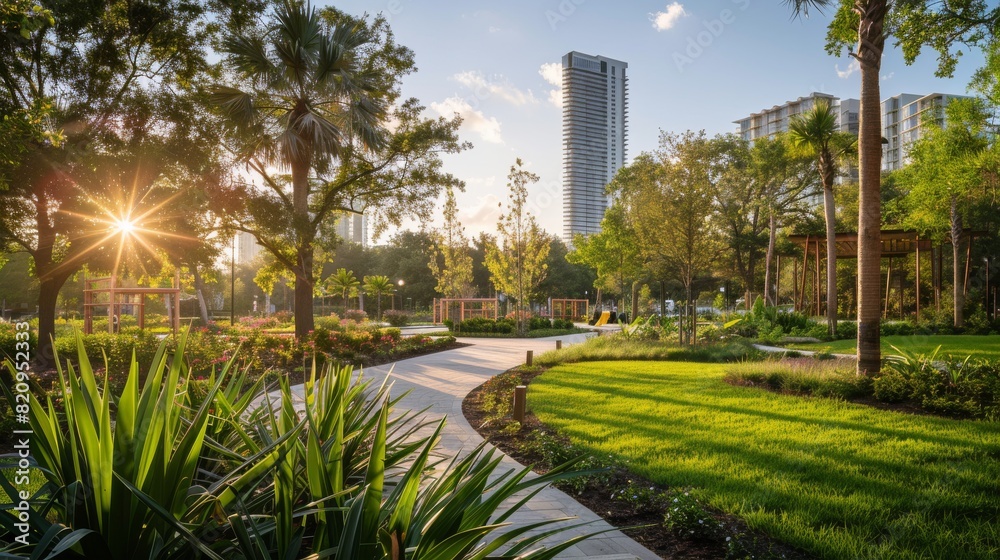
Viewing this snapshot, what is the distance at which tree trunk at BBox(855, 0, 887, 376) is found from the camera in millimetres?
8430

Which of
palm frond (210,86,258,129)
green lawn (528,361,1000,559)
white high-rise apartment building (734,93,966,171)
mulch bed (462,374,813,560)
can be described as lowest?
mulch bed (462,374,813,560)

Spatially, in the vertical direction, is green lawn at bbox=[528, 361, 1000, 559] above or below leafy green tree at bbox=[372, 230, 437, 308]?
below

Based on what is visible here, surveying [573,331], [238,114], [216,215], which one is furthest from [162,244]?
[573,331]

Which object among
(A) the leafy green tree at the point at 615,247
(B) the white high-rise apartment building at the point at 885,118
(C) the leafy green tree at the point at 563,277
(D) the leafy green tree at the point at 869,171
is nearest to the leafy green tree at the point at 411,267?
(C) the leafy green tree at the point at 563,277

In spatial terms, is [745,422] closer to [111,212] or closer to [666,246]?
[666,246]

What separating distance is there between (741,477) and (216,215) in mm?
12281

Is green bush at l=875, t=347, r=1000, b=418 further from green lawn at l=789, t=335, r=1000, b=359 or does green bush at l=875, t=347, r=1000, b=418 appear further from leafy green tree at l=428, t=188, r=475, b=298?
leafy green tree at l=428, t=188, r=475, b=298

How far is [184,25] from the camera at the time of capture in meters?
11.9

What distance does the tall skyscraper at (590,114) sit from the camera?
2922cm

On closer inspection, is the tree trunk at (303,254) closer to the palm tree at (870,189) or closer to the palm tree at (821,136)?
the palm tree at (870,189)

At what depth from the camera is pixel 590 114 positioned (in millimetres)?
29312

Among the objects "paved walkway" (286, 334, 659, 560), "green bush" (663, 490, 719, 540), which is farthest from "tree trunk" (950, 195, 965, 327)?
"green bush" (663, 490, 719, 540)

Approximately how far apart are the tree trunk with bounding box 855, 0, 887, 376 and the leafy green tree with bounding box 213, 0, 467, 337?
35.9ft

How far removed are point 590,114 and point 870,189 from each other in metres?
22.3
